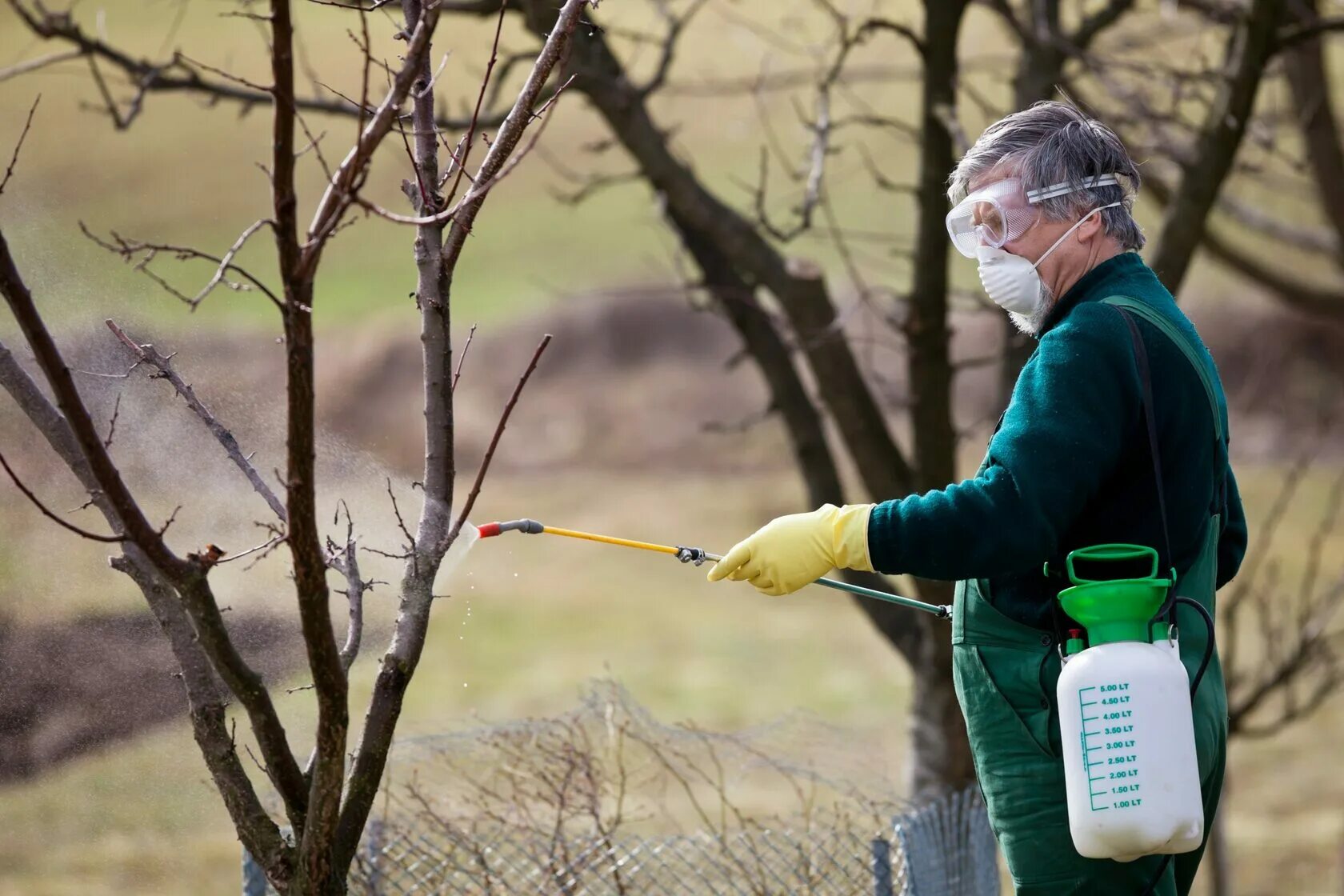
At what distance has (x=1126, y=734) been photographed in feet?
6.25

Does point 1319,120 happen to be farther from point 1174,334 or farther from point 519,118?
point 519,118

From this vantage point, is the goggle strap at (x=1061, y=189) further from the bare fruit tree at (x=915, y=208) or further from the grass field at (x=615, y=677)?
the bare fruit tree at (x=915, y=208)

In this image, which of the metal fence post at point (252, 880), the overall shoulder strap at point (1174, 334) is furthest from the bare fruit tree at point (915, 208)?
the metal fence post at point (252, 880)

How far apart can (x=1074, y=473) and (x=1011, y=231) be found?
459 mm

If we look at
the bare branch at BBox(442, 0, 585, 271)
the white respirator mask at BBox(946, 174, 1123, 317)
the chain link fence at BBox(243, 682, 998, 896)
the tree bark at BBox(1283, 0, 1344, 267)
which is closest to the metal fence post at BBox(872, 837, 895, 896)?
the chain link fence at BBox(243, 682, 998, 896)

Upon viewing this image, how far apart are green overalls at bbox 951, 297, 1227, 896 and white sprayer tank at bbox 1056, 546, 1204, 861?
101 millimetres

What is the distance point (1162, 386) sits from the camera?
6.46 feet

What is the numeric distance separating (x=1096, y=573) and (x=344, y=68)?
17255mm

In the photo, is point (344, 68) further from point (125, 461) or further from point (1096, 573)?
point (1096, 573)

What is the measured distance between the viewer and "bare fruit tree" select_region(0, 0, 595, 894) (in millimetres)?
1581

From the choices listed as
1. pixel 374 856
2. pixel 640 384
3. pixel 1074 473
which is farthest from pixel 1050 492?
pixel 640 384

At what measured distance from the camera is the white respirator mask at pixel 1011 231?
84.3 inches

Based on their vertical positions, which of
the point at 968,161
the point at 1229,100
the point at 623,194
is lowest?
the point at 968,161

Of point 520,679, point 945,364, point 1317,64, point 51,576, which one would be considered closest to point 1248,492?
point 520,679
